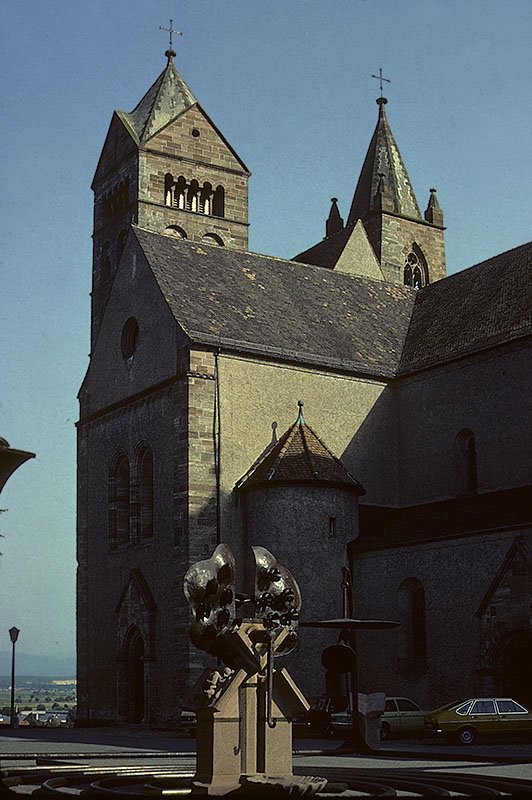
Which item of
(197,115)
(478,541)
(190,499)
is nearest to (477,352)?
(478,541)

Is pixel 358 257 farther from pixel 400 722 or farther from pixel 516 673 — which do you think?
pixel 400 722

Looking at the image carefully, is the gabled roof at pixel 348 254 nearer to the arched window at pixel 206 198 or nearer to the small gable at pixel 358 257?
the small gable at pixel 358 257

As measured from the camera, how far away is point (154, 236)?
3809cm

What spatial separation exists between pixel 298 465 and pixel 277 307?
7.02 meters

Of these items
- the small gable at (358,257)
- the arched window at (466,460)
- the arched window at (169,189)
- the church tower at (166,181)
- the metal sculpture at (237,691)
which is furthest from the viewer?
the arched window at (169,189)

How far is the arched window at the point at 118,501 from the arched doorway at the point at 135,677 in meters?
3.42

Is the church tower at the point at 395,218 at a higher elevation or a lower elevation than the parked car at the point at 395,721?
higher

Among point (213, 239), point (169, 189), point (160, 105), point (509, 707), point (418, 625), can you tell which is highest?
point (160, 105)

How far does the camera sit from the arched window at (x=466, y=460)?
3531 cm

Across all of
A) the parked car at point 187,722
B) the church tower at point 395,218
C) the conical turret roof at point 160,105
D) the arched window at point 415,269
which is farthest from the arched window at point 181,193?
the parked car at point 187,722

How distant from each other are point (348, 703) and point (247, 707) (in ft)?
56.0

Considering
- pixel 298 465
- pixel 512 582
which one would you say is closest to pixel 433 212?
pixel 298 465

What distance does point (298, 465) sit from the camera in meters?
32.7

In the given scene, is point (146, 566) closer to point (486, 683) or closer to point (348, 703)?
point (348, 703)
